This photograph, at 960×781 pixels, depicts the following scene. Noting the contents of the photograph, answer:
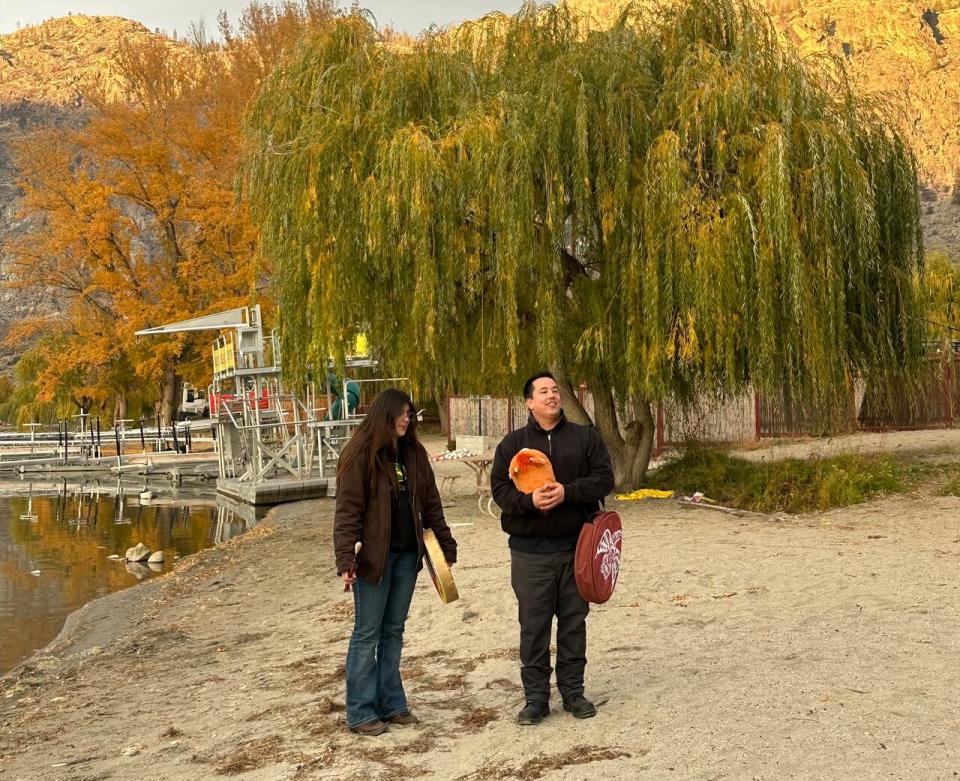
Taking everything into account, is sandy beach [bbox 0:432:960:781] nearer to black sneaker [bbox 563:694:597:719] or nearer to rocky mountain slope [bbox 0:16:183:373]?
black sneaker [bbox 563:694:597:719]

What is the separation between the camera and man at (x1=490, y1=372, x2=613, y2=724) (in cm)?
532

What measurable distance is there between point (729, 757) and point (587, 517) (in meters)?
1.32

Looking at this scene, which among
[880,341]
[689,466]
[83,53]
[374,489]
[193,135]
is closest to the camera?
[374,489]

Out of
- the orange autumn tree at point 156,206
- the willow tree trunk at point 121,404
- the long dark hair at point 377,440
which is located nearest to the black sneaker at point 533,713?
the long dark hair at point 377,440

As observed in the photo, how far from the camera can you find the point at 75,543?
63.2 feet

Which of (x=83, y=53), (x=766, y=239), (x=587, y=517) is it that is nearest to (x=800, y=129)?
(x=766, y=239)

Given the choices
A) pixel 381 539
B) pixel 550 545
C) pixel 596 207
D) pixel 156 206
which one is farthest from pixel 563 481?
pixel 156 206

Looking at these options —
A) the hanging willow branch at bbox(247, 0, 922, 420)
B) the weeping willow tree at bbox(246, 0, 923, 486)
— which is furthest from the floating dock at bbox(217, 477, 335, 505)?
the hanging willow branch at bbox(247, 0, 922, 420)

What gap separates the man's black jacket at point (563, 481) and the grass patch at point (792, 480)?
8.61 m

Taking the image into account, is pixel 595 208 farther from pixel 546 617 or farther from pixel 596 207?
pixel 546 617

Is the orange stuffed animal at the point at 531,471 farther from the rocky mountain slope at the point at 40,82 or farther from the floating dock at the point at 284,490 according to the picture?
the rocky mountain slope at the point at 40,82

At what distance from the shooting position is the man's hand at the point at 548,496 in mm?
5172

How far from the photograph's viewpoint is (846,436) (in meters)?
22.7

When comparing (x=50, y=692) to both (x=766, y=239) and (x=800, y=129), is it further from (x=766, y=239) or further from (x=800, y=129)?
(x=800, y=129)
